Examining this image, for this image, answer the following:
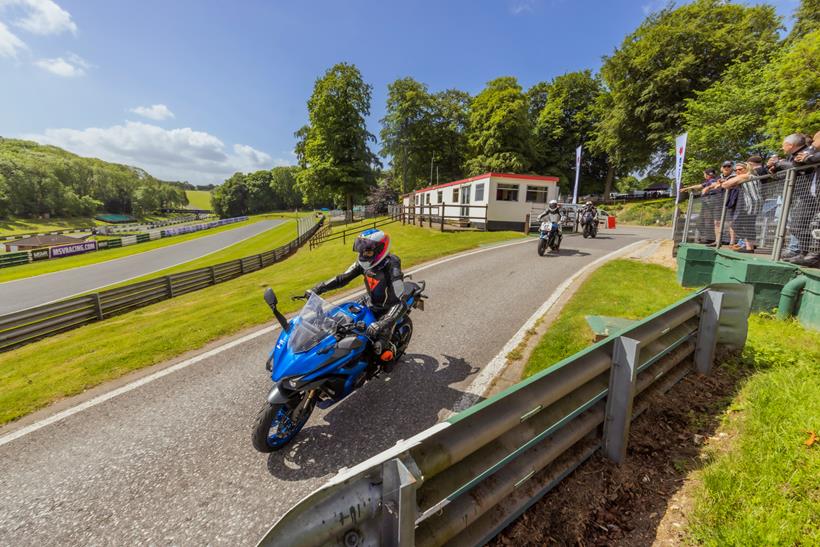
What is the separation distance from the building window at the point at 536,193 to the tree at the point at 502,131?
17765 millimetres

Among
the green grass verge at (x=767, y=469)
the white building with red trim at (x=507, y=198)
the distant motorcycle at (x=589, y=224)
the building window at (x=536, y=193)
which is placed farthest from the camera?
the building window at (x=536, y=193)

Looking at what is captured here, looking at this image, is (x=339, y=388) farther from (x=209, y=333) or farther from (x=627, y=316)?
(x=627, y=316)

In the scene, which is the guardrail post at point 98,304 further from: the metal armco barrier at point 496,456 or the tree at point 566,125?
the tree at point 566,125

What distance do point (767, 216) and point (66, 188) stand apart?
11596 centimetres

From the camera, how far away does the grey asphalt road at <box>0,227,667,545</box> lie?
94.4 inches

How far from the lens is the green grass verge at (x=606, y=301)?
4.65 metres

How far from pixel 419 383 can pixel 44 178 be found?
11119 centimetres

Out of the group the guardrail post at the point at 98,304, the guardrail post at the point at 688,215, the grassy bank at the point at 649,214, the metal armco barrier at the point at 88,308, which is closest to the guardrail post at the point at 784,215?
the guardrail post at the point at 688,215

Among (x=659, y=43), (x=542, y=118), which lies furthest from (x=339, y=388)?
(x=542, y=118)

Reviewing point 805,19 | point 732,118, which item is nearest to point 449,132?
point 732,118

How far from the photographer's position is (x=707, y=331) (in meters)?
3.57

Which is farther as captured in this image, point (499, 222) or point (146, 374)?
point (499, 222)

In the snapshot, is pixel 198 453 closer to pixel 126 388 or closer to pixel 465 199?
pixel 126 388

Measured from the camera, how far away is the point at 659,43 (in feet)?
99.9
